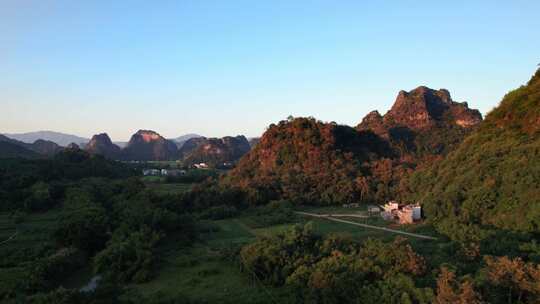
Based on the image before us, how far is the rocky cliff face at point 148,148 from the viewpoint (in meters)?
90.3

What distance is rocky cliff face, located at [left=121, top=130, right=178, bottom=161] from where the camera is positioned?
90312mm

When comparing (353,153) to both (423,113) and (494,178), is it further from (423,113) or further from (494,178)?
(423,113)

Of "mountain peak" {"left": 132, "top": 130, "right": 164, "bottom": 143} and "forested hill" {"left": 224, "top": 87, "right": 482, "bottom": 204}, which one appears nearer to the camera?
"forested hill" {"left": 224, "top": 87, "right": 482, "bottom": 204}

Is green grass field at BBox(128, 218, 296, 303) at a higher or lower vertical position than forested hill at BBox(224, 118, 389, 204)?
lower

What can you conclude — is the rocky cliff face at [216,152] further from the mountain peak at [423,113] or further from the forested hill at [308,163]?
the forested hill at [308,163]

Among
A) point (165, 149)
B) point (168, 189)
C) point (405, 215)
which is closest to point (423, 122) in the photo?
point (168, 189)

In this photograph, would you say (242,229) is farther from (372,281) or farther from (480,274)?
(480,274)

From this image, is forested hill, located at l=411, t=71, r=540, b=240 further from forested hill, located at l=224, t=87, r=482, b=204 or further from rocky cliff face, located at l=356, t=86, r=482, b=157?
rocky cliff face, located at l=356, t=86, r=482, b=157

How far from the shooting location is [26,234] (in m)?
19.6

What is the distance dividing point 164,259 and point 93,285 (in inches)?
114

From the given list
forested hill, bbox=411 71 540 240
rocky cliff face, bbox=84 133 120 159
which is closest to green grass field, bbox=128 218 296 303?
forested hill, bbox=411 71 540 240

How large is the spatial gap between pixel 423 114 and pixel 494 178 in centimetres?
3581

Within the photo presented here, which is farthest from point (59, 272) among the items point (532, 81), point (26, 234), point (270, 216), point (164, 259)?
point (532, 81)

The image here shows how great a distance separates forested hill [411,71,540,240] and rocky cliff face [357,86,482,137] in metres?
21.2
